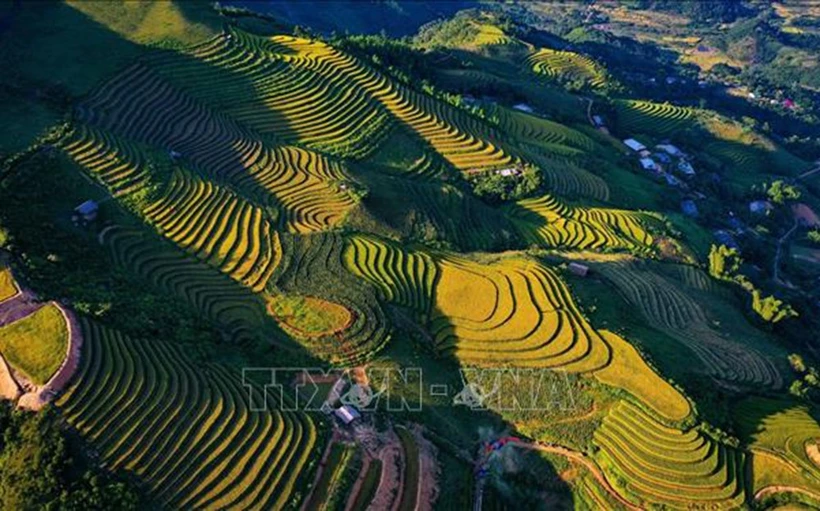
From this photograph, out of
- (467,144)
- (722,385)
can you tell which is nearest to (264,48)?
(467,144)

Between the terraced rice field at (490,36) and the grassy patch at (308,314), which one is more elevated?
the terraced rice field at (490,36)

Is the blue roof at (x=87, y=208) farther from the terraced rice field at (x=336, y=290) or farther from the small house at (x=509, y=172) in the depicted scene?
the small house at (x=509, y=172)

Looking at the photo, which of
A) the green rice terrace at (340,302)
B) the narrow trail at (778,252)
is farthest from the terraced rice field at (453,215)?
the narrow trail at (778,252)

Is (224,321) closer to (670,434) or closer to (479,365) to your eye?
(479,365)

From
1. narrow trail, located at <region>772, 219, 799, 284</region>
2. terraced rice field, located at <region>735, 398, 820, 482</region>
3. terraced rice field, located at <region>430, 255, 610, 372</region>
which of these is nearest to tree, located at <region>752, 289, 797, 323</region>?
terraced rice field, located at <region>735, 398, 820, 482</region>

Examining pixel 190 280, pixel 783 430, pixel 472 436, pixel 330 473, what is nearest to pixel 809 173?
pixel 783 430

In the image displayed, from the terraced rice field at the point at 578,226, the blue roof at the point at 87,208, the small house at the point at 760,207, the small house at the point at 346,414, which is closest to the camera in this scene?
the small house at the point at 346,414
